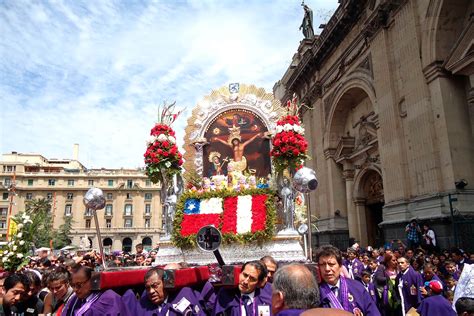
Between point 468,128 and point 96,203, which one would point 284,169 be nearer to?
point 96,203

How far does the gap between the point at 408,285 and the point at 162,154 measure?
7.25 m

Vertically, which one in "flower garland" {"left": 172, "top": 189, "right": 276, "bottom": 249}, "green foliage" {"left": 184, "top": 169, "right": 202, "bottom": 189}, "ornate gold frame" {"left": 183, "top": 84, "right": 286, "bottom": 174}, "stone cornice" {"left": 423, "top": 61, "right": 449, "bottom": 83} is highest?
"stone cornice" {"left": 423, "top": 61, "right": 449, "bottom": 83}

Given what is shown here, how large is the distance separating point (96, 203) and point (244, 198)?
4.04 metres

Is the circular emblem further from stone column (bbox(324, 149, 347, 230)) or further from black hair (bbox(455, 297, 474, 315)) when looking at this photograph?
stone column (bbox(324, 149, 347, 230))

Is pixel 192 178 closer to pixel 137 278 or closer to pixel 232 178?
pixel 232 178

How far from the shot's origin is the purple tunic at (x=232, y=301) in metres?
4.22

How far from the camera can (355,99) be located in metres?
23.9

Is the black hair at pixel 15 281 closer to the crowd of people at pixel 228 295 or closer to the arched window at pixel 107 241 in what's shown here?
the crowd of people at pixel 228 295

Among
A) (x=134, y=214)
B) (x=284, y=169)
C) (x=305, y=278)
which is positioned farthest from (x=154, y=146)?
(x=134, y=214)

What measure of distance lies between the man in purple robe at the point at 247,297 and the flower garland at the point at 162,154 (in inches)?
280

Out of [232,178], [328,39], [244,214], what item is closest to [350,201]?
[328,39]

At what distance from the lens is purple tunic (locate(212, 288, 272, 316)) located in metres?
4.22

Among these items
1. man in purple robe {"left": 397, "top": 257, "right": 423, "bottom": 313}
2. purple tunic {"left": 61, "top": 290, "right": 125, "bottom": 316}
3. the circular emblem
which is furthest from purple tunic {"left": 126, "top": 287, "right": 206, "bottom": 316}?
man in purple robe {"left": 397, "top": 257, "right": 423, "bottom": 313}

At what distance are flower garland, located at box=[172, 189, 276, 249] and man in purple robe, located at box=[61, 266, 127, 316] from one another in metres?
5.93
